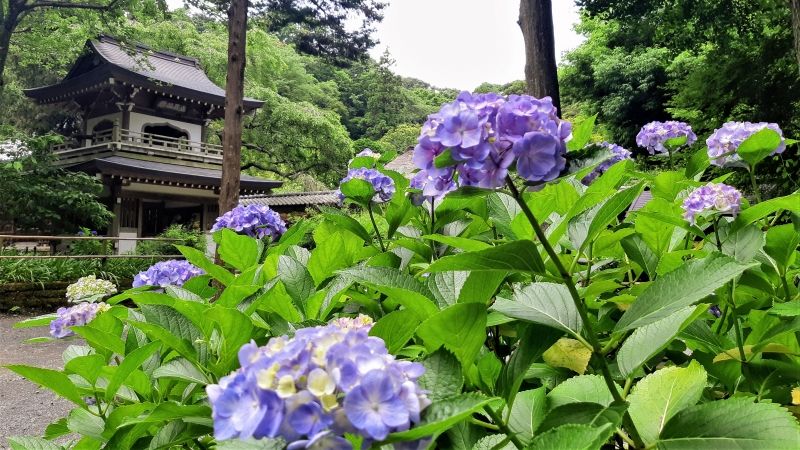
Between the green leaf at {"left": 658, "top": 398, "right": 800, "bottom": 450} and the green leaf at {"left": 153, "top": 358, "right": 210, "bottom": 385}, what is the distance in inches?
18.4

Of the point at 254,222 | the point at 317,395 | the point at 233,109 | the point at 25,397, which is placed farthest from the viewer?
the point at 233,109

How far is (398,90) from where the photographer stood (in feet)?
100

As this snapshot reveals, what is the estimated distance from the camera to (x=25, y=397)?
14.4 ft

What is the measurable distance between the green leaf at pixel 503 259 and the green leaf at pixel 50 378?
1.70 ft

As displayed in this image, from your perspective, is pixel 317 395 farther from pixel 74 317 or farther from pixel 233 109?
pixel 233 109

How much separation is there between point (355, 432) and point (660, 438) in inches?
11.9

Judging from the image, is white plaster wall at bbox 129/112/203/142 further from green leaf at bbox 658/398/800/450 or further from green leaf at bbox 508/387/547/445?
green leaf at bbox 658/398/800/450

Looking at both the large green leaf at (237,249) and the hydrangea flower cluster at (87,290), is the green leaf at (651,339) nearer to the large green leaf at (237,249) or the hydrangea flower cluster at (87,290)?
the large green leaf at (237,249)

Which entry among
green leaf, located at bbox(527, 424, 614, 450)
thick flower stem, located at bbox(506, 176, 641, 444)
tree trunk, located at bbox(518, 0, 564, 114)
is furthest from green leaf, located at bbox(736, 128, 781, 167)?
tree trunk, located at bbox(518, 0, 564, 114)

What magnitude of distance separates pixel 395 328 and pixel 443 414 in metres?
0.17

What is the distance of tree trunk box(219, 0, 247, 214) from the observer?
658 centimetres

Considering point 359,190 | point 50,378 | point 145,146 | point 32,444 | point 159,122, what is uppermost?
point 159,122

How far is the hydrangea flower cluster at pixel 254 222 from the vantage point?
1.48 m

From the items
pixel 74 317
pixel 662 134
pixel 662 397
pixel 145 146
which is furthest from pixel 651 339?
pixel 145 146
